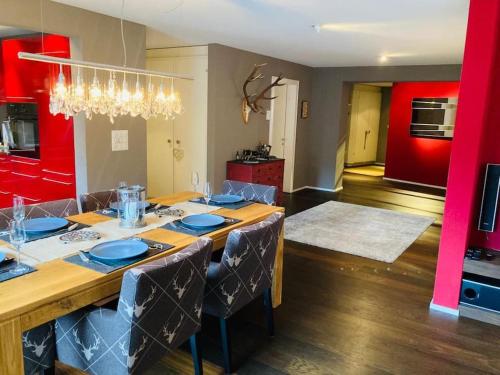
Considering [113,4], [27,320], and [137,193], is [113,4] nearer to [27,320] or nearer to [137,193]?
[137,193]

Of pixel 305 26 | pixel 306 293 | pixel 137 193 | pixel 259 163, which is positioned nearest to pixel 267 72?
pixel 259 163

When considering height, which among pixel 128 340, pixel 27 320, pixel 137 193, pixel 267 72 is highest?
pixel 267 72

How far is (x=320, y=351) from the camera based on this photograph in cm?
260

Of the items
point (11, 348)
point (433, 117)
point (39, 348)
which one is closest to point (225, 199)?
point (39, 348)

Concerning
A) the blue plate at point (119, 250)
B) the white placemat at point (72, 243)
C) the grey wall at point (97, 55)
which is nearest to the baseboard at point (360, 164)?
the grey wall at point (97, 55)

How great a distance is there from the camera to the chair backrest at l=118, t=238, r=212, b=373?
5.34 ft

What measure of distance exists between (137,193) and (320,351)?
5.03ft

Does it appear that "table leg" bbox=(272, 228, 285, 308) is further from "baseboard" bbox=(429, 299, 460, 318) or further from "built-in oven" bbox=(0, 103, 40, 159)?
"built-in oven" bbox=(0, 103, 40, 159)

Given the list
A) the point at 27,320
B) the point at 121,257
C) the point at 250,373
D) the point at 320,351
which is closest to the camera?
Answer: the point at 27,320

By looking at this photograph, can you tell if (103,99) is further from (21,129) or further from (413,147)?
(413,147)

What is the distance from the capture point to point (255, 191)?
3.52 metres

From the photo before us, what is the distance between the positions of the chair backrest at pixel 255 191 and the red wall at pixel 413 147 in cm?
654

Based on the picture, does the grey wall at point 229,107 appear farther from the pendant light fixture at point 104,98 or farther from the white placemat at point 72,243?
the white placemat at point 72,243

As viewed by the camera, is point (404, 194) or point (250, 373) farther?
point (404, 194)
